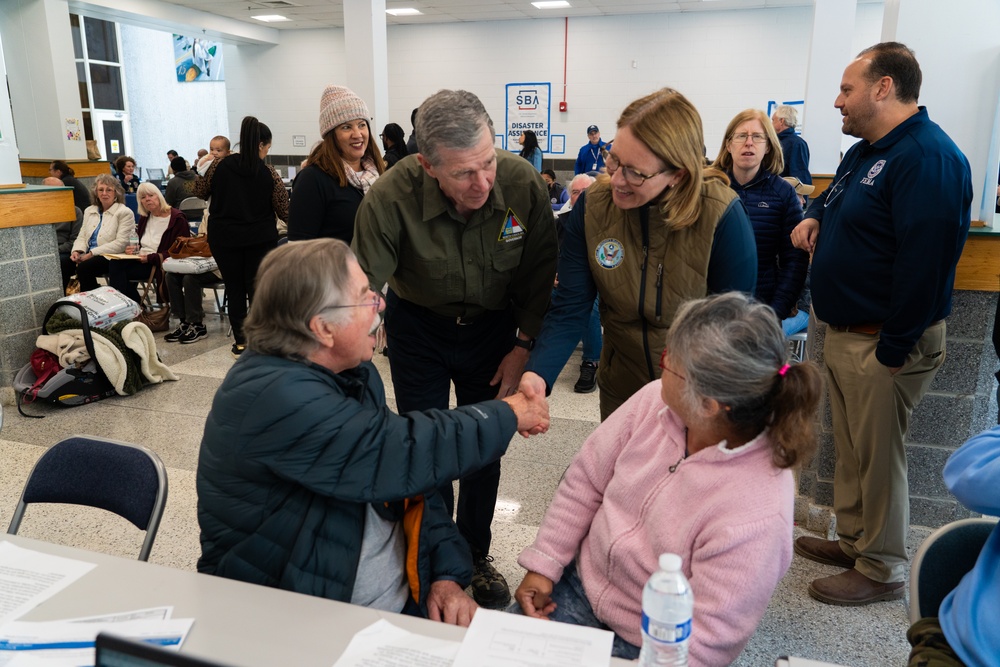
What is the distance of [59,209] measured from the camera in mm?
4215

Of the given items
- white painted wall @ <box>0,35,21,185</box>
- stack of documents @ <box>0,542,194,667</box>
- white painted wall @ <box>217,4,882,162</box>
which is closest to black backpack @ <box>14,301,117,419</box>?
white painted wall @ <box>0,35,21,185</box>

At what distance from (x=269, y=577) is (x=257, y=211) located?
3.83 m

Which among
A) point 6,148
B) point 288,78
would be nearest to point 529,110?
point 288,78

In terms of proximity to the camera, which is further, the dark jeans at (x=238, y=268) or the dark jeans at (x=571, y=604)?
the dark jeans at (x=238, y=268)

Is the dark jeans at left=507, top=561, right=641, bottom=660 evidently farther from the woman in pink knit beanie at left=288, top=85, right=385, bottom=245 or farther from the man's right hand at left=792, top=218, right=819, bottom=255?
the woman in pink knit beanie at left=288, top=85, right=385, bottom=245

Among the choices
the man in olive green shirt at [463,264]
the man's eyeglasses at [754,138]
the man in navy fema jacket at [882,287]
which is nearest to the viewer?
the man in olive green shirt at [463,264]

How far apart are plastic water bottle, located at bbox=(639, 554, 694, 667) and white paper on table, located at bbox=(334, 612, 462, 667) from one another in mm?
293

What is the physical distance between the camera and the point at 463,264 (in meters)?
2.09

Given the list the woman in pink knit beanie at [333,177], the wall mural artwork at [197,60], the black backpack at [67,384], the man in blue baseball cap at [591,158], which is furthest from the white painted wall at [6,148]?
the wall mural artwork at [197,60]

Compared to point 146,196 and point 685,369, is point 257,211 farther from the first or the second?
point 685,369

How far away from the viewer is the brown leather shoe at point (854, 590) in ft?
7.61

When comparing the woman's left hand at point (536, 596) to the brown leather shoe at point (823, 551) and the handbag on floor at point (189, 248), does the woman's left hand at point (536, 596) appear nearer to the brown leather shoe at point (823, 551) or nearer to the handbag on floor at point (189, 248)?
the brown leather shoe at point (823, 551)

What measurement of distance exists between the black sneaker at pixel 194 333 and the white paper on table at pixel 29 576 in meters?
4.36

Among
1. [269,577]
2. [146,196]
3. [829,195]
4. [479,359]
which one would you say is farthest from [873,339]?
[146,196]
